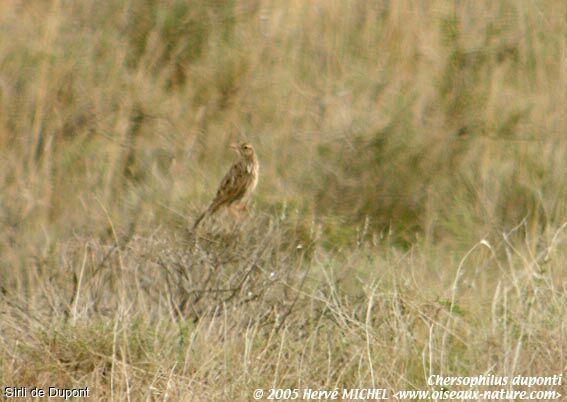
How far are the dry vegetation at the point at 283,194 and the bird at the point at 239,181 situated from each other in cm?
11

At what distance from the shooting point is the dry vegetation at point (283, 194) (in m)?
4.70

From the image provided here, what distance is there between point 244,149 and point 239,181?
0.45 metres

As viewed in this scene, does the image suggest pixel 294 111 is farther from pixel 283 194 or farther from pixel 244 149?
pixel 283 194

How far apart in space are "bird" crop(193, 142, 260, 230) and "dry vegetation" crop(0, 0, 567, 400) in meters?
0.11

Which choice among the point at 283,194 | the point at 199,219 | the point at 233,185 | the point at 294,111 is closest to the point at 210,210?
the point at 199,219

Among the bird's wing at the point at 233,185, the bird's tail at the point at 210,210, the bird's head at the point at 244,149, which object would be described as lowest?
the bird's wing at the point at 233,185

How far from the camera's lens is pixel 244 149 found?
7.14 meters

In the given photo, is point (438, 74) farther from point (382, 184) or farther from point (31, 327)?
point (31, 327)

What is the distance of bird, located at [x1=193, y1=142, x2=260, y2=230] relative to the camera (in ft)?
20.8

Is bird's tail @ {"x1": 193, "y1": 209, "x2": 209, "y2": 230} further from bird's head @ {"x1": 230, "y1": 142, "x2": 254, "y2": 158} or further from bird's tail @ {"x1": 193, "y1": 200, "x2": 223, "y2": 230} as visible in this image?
bird's head @ {"x1": 230, "y1": 142, "x2": 254, "y2": 158}

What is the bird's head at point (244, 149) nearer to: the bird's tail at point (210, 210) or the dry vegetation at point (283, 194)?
the dry vegetation at point (283, 194)

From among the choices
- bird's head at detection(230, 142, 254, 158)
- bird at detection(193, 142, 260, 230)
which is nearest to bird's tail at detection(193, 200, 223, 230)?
bird at detection(193, 142, 260, 230)

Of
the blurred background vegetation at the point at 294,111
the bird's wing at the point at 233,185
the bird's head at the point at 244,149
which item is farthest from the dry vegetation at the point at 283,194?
the bird's head at the point at 244,149

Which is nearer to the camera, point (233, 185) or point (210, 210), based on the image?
point (210, 210)
